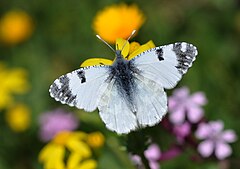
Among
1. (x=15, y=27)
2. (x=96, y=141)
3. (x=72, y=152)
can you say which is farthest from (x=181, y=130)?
(x=15, y=27)

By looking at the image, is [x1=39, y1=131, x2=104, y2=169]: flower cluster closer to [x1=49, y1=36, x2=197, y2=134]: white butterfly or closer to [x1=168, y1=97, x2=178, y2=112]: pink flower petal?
[x1=168, y1=97, x2=178, y2=112]: pink flower petal

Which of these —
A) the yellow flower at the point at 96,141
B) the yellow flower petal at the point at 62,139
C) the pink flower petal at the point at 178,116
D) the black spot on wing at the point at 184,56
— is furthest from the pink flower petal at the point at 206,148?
the black spot on wing at the point at 184,56

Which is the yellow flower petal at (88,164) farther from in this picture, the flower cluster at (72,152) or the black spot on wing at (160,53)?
the black spot on wing at (160,53)

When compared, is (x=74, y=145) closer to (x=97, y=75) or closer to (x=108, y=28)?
(x=97, y=75)

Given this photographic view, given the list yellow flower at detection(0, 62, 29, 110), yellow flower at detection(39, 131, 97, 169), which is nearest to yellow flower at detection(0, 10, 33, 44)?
yellow flower at detection(0, 62, 29, 110)

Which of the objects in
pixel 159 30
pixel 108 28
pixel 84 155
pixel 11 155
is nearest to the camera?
pixel 84 155

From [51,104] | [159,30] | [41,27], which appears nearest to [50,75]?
[51,104]

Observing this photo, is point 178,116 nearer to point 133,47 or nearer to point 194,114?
point 194,114
